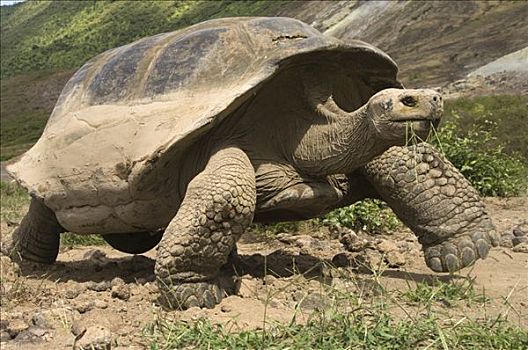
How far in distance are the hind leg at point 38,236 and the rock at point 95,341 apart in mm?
2312

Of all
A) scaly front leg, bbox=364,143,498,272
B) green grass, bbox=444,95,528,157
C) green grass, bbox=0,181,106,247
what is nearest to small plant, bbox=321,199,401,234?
scaly front leg, bbox=364,143,498,272

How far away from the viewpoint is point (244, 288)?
3.66m

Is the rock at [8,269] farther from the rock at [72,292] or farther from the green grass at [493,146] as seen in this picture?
the green grass at [493,146]

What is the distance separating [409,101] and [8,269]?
3.10m

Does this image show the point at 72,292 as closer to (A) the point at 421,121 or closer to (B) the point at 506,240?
(A) the point at 421,121

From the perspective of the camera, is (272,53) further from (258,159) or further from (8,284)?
(8,284)

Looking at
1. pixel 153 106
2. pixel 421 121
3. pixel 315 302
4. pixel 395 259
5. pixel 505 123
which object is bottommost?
pixel 505 123

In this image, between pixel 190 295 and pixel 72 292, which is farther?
pixel 72 292

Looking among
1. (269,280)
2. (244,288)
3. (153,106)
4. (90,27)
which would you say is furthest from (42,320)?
(90,27)

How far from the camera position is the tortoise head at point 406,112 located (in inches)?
122

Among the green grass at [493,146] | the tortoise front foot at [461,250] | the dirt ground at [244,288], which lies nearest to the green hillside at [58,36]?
the green grass at [493,146]

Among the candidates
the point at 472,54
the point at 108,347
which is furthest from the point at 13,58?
the point at 108,347

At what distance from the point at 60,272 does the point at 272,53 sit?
2.32m

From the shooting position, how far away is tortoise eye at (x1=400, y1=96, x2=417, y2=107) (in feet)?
10.3
